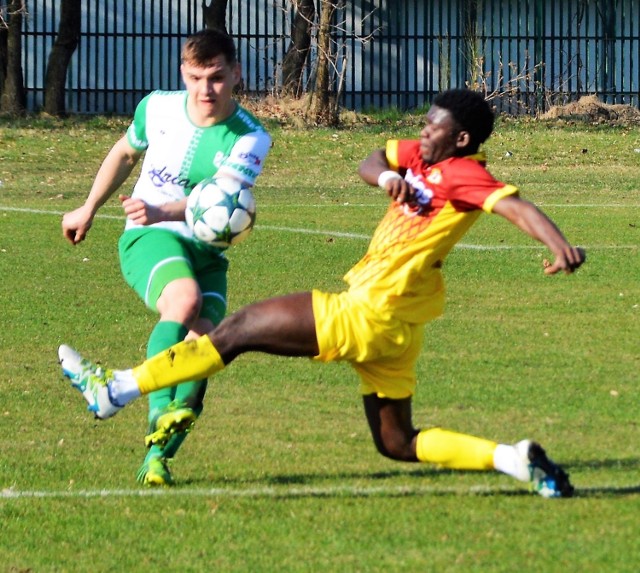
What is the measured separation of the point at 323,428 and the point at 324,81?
63.2 ft

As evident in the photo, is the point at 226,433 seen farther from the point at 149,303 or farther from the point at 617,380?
the point at 617,380

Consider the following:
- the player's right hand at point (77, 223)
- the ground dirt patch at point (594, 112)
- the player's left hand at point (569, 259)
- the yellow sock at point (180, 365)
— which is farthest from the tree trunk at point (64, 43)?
the player's left hand at point (569, 259)

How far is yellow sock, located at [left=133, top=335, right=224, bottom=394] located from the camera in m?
5.48

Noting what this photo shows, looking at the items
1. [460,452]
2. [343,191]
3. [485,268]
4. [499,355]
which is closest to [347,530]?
[460,452]

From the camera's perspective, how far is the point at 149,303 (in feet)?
20.5

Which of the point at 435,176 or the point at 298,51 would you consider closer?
the point at 435,176

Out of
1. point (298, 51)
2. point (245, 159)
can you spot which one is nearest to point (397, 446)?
point (245, 159)

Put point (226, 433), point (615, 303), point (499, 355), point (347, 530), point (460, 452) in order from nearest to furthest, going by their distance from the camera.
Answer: point (347, 530)
point (460, 452)
point (226, 433)
point (499, 355)
point (615, 303)

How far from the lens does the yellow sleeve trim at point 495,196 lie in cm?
519

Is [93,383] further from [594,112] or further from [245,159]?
[594,112]

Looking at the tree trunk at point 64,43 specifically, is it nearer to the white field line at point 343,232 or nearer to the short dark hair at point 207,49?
the white field line at point 343,232

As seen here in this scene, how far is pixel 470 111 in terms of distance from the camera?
5.48 m

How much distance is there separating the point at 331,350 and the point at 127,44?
84.3 ft

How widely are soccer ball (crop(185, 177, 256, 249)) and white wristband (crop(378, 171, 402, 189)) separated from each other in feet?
3.08
